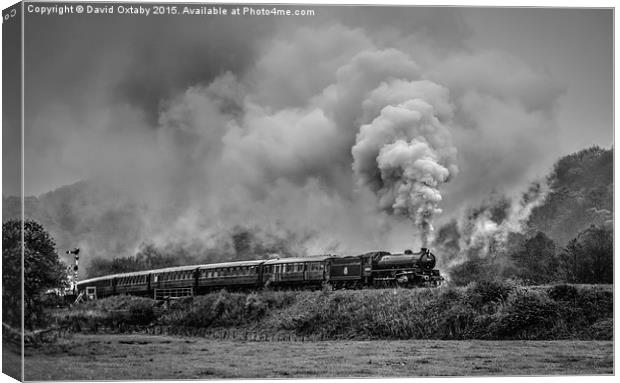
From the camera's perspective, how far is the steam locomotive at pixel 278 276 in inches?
866

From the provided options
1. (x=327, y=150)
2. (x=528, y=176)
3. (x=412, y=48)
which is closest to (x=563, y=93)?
(x=528, y=176)

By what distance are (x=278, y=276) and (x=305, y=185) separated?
91.2 inches

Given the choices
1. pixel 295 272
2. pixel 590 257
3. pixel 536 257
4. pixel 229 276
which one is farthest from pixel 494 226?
pixel 229 276

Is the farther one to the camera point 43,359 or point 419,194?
point 419,194

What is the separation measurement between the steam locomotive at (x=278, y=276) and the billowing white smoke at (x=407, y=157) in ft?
3.41

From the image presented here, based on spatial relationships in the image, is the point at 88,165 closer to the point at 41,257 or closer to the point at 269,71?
the point at 41,257

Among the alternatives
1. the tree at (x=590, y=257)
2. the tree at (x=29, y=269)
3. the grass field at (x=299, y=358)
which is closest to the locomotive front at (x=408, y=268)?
the grass field at (x=299, y=358)

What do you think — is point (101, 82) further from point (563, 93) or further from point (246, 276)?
point (563, 93)

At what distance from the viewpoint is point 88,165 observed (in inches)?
826

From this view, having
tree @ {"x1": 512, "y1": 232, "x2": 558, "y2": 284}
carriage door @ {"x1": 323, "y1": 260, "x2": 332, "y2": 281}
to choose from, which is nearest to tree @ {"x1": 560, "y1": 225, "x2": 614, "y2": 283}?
tree @ {"x1": 512, "y1": 232, "x2": 558, "y2": 284}

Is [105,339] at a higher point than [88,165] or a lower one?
lower

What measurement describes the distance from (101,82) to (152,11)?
1659mm

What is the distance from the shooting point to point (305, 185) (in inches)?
854

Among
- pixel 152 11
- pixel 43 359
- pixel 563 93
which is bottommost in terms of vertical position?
pixel 43 359
